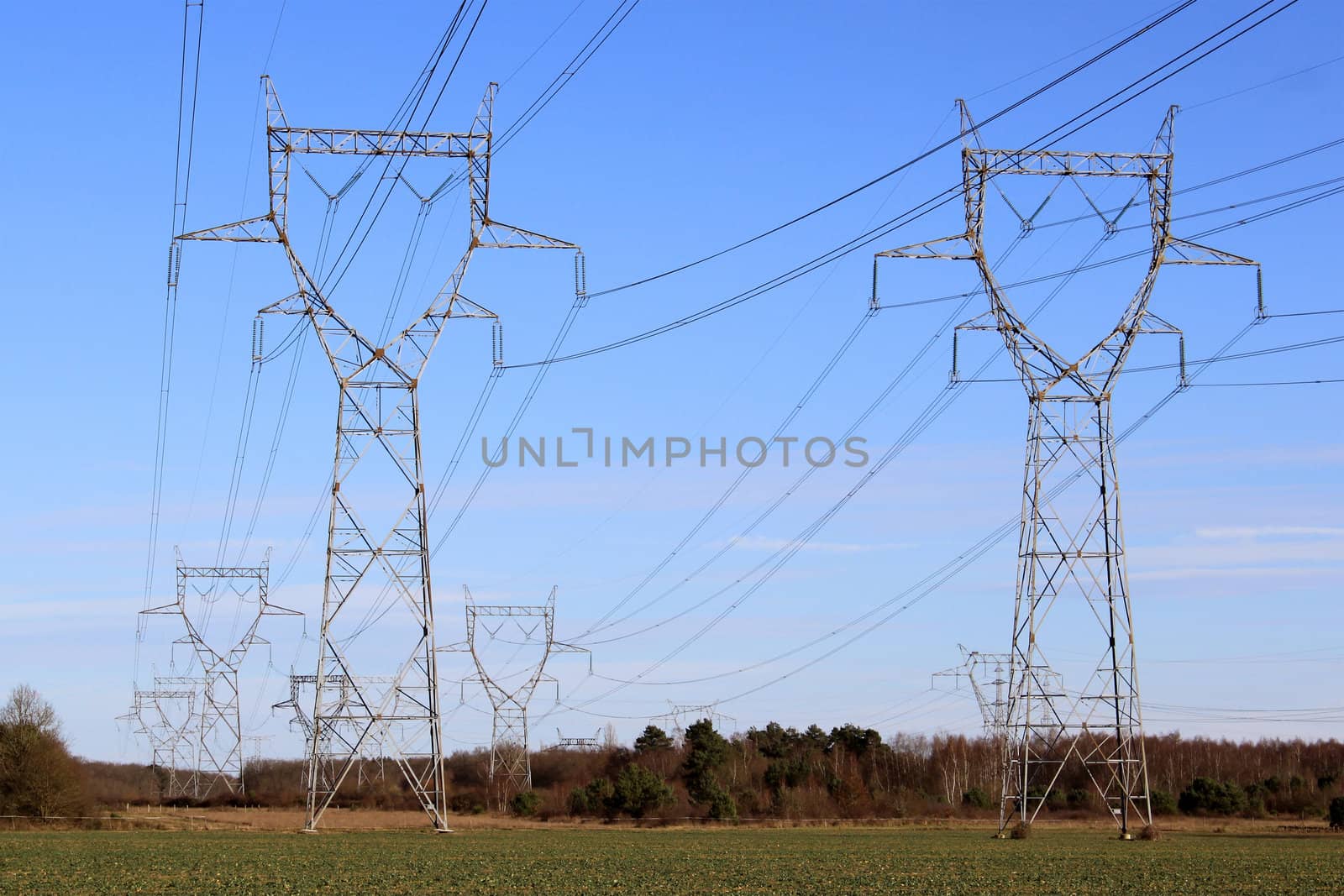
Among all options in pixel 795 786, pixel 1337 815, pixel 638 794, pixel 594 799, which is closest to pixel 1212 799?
pixel 1337 815

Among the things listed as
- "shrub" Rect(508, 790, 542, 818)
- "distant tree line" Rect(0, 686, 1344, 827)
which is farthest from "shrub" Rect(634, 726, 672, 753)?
"shrub" Rect(508, 790, 542, 818)

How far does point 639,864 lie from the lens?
39000mm

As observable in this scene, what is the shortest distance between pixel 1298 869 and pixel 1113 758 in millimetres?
11088

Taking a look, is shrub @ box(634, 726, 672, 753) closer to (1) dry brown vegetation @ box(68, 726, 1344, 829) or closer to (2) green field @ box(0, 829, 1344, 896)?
(1) dry brown vegetation @ box(68, 726, 1344, 829)

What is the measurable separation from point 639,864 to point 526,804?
51.0 m

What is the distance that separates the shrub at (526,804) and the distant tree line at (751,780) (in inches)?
2.9

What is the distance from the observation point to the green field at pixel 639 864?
98.2 ft

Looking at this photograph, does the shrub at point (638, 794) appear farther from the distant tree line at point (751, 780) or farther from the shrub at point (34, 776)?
the shrub at point (34, 776)

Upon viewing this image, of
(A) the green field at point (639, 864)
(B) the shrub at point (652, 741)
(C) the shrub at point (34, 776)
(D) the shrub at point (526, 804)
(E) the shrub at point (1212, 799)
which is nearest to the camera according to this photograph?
(A) the green field at point (639, 864)

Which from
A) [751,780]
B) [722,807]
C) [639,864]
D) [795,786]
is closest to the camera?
[639,864]

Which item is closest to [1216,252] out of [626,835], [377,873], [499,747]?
[377,873]

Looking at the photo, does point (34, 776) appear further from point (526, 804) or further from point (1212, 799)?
point (1212, 799)

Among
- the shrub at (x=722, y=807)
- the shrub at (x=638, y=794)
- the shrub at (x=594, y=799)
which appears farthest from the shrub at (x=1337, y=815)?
the shrub at (x=594, y=799)

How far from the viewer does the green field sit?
98.2ft
